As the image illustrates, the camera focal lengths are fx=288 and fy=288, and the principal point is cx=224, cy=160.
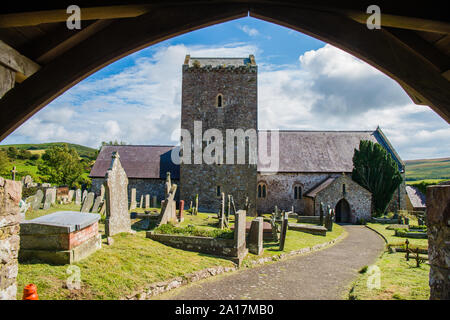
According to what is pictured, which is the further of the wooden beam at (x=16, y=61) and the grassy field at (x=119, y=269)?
the grassy field at (x=119, y=269)

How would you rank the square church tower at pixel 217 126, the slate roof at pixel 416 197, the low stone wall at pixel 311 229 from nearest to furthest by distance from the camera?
the low stone wall at pixel 311 229, the square church tower at pixel 217 126, the slate roof at pixel 416 197

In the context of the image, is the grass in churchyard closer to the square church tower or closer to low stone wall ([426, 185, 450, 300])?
low stone wall ([426, 185, 450, 300])

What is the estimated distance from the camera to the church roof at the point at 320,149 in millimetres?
26781

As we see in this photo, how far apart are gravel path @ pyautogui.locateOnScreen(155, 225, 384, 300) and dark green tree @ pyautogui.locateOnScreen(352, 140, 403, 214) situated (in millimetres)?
14908

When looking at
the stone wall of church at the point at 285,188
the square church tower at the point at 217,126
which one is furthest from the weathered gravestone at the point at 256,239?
the stone wall of church at the point at 285,188

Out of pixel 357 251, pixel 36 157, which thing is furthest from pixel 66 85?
pixel 36 157

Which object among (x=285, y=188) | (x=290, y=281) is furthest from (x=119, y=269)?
(x=285, y=188)

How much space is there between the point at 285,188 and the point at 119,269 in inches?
824

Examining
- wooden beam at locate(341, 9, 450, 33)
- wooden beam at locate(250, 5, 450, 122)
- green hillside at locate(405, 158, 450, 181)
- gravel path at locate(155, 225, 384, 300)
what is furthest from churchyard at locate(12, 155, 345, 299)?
green hillside at locate(405, 158, 450, 181)

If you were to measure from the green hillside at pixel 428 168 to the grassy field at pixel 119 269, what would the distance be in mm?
58129

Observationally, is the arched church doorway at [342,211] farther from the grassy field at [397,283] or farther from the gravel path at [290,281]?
the grassy field at [397,283]
